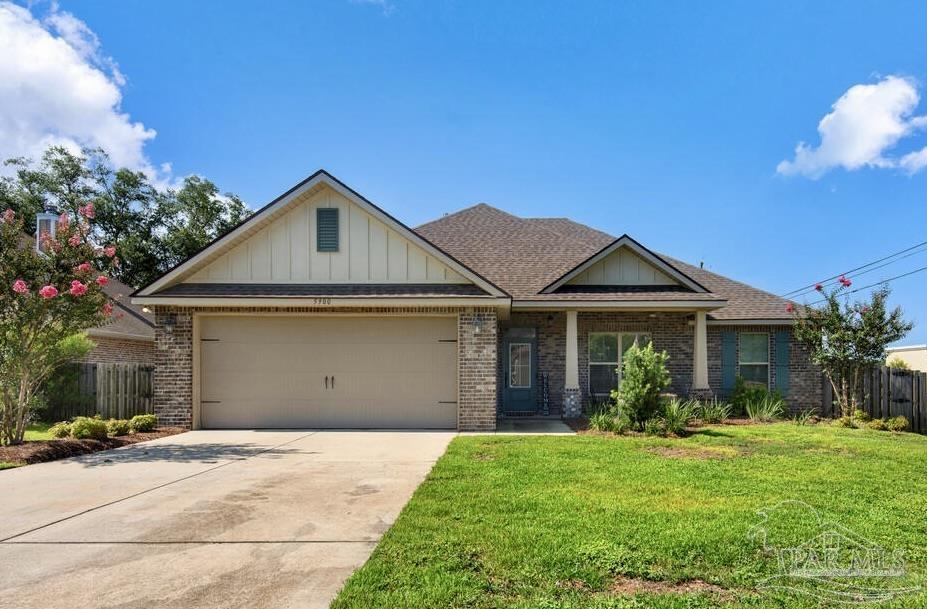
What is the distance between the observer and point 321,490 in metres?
6.54

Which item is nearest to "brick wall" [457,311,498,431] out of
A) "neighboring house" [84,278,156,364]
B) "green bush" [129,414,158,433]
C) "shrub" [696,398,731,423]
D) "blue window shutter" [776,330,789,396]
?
"shrub" [696,398,731,423]

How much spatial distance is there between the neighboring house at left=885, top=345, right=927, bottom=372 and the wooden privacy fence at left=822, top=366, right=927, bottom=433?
1505cm

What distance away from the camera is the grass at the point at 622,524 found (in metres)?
3.65

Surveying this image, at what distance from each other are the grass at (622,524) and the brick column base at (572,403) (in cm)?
500

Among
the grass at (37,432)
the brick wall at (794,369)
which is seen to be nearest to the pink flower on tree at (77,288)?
the grass at (37,432)

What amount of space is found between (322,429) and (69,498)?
6142 mm

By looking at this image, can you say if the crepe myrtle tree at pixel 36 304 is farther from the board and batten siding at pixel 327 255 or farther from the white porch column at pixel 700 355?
the white porch column at pixel 700 355

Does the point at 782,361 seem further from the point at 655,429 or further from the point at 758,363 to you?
the point at 655,429

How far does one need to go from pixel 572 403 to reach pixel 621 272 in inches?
146

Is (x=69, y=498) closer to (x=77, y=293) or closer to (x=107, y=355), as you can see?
(x=77, y=293)

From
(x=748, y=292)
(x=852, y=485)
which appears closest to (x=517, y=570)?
(x=852, y=485)

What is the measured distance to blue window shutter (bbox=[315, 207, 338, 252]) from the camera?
40.4 ft

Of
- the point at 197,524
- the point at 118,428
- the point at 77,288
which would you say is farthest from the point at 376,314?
the point at 197,524

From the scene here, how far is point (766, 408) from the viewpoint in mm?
14102
